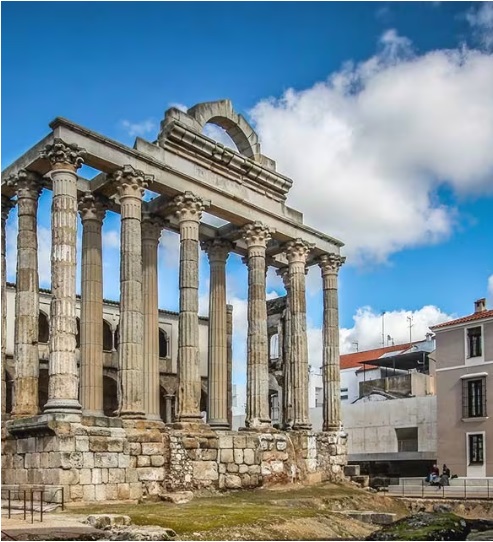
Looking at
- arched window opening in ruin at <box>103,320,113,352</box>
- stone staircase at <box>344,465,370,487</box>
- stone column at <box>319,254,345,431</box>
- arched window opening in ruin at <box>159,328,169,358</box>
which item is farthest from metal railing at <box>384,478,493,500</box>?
arched window opening in ruin at <box>103,320,113,352</box>

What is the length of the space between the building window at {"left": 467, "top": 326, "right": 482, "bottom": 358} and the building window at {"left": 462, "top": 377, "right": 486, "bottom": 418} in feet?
4.47

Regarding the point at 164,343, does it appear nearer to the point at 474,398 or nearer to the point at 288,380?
the point at 288,380

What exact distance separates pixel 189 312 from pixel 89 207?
5.37 metres

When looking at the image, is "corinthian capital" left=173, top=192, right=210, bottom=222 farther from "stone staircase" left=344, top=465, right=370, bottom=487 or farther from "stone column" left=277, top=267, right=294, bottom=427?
"stone staircase" left=344, top=465, right=370, bottom=487

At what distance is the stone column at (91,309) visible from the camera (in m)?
29.2

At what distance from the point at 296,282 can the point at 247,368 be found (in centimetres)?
473

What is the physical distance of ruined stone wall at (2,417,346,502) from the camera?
23.9 meters

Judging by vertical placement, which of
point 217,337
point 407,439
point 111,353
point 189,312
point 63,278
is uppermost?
point 63,278

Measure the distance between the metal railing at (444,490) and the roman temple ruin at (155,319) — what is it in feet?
15.0

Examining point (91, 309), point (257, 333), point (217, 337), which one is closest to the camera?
point (91, 309)

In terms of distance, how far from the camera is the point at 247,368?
109 feet

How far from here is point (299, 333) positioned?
3519 centimetres

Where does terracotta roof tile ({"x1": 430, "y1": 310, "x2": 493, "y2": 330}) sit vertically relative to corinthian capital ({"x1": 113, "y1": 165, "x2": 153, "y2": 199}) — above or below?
below

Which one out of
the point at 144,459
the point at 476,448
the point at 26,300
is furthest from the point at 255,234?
the point at 476,448
